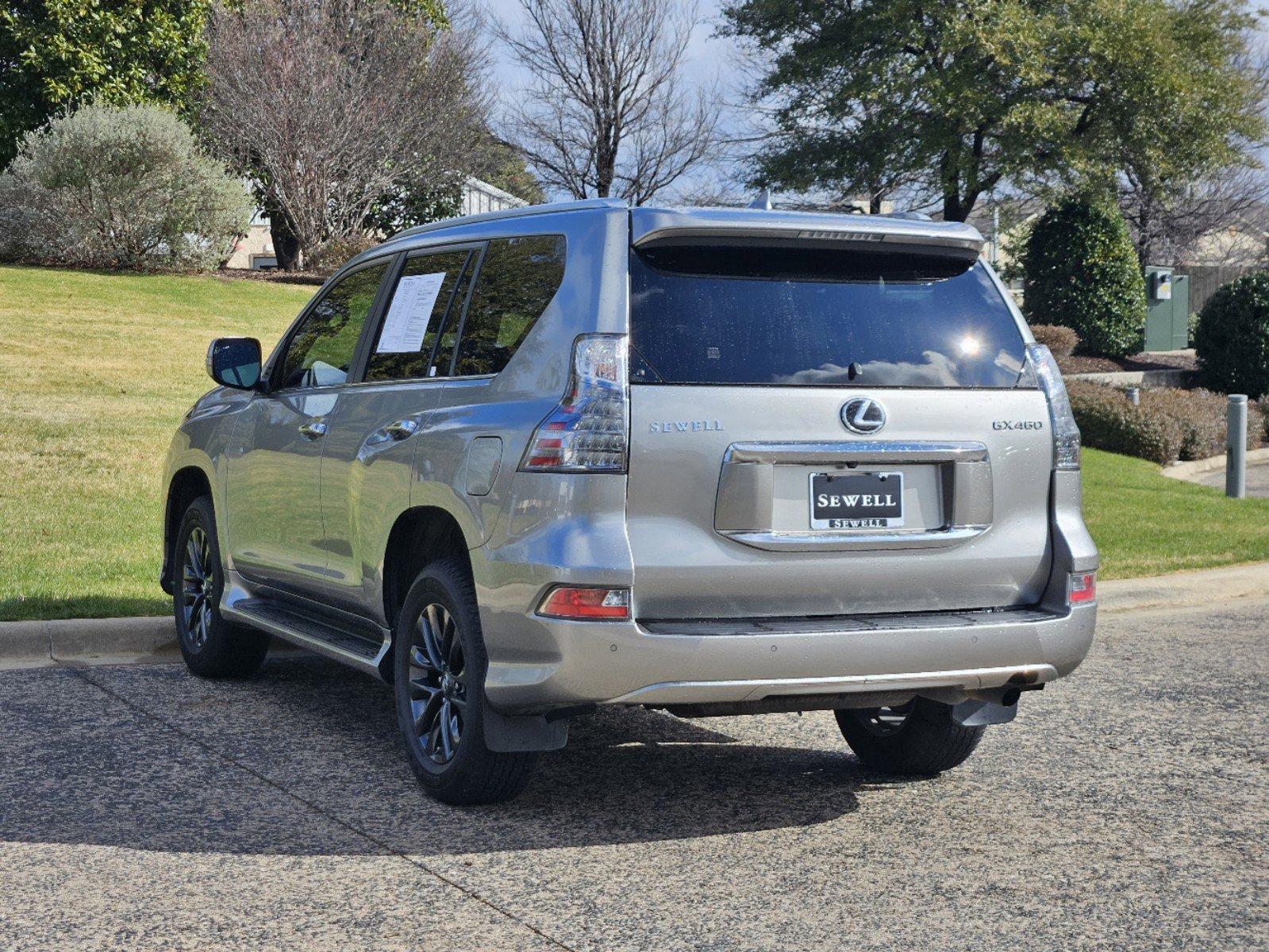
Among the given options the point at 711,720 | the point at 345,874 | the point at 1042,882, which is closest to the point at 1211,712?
the point at 711,720

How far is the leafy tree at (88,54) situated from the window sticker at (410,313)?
25.6 m

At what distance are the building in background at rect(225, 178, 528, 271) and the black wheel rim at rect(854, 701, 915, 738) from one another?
30.2 metres

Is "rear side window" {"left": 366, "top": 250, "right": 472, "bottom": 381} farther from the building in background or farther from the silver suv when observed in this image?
the building in background

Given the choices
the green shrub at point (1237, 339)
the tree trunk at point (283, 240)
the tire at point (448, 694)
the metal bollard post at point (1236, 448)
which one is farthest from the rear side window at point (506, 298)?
the tree trunk at point (283, 240)

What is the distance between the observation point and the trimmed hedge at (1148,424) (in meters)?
19.8

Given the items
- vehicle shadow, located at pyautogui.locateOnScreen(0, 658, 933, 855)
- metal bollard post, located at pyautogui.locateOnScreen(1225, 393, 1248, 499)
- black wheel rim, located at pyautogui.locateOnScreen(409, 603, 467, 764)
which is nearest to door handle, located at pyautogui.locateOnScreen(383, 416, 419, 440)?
black wheel rim, located at pyautogui.locateOnScreen(409, 603, 467, 764)

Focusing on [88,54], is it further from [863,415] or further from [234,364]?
[863,415]

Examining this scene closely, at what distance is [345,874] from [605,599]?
1102mm

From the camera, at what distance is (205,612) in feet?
23.7

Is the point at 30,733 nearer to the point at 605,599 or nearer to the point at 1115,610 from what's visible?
the point at 605,599

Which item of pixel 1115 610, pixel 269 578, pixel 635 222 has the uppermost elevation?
pixel 635 222

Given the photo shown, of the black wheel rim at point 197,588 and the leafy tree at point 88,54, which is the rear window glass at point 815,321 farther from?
the leafy tree at point 88,54

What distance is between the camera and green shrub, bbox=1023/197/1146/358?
97.3 feet

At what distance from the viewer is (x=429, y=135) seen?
35.3 meters
